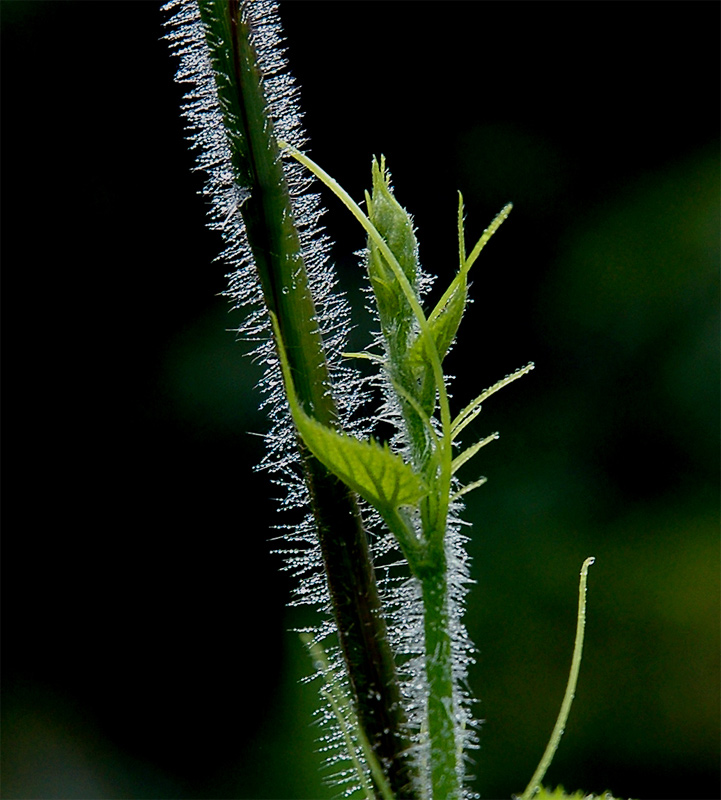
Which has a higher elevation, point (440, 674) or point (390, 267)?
point (390, 267)

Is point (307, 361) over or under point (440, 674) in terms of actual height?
over

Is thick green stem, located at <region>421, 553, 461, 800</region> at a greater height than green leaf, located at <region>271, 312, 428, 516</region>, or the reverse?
green leaf, located at <region>271, 312, 428, 516</region>

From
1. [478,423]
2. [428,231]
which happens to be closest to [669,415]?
[478,423]

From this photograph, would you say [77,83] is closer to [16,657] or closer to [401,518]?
[16,657]

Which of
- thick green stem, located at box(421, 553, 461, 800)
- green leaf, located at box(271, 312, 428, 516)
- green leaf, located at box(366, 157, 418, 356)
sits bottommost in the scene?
thick green stem, located at box(421, 553, 461, 800)

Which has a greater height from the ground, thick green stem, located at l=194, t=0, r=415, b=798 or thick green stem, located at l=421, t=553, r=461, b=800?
thick green stem, located at l=194, t=0, r=415, b=798
